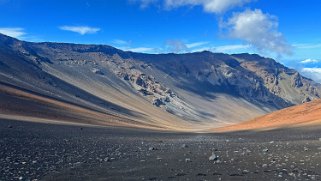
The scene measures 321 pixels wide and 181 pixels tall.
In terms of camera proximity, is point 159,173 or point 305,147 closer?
point 159,173

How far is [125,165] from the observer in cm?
2588

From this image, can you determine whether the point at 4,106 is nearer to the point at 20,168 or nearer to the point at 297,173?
the point at 20,168

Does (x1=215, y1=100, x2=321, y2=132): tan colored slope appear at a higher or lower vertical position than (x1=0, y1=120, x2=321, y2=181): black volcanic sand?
higher

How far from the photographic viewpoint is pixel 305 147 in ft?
108

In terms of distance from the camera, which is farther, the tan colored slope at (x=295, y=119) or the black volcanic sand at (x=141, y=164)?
the tan colored slope at (x=295, y=119)

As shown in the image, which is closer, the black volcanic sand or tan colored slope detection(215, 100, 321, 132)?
the black volcanic sand

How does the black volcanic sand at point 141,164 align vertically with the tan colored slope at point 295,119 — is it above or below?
below

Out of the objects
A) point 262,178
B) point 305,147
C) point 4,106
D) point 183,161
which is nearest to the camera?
point 262,178

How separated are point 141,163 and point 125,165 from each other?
132cm

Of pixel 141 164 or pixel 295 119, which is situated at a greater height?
pixel 295 119

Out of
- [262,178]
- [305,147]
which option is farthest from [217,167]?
[305,147]

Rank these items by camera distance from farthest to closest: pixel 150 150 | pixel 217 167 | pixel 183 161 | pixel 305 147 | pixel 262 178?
pixel 150 150 → pixel 305 147 → pixel 183 161 → pixel 217 167 → pixel 262 178

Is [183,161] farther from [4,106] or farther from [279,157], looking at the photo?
[4,106]

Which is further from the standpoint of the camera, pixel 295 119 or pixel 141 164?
pixel 295 119
